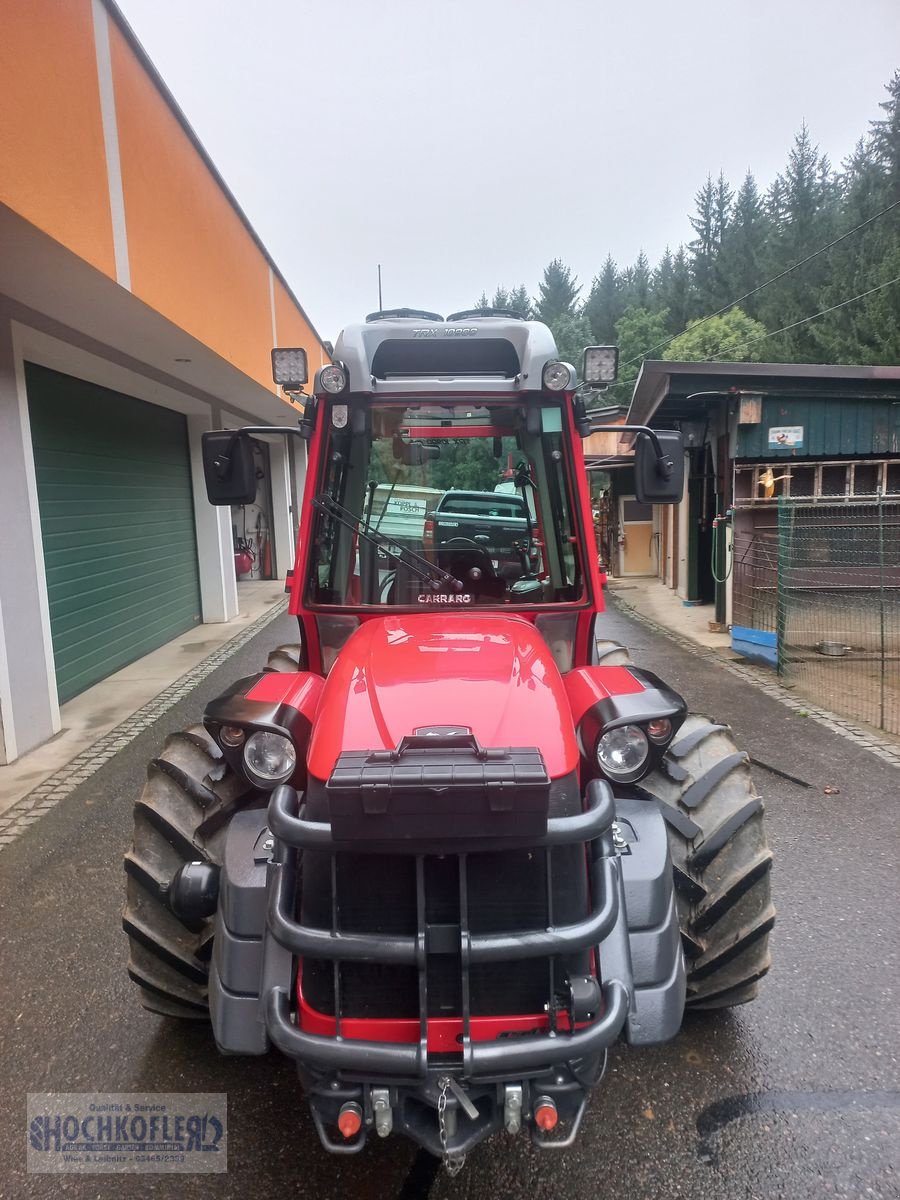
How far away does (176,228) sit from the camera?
6805 millimetres

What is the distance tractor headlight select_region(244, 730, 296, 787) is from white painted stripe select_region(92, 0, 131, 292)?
456 centimetres

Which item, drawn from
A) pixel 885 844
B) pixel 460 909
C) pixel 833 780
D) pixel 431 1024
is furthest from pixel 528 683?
pixel 833 780

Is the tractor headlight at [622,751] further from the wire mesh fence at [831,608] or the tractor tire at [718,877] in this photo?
the wire mesh fence at [831,608]

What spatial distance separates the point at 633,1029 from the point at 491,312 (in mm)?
3402

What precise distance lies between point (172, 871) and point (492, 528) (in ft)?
5.99

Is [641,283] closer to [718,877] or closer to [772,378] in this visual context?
[772,378]

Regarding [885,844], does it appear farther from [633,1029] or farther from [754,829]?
[633,1029]

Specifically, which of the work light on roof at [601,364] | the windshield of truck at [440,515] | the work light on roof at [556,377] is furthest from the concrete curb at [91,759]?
the work light on roof at [601,364]

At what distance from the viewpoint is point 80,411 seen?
26.9 ft

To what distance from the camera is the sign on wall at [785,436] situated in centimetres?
1004

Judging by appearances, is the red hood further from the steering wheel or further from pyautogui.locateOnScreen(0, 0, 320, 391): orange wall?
pyautogui.locateOnScreen(0, 0, 320, 391): orange wall

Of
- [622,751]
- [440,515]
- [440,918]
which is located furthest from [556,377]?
[440,918]

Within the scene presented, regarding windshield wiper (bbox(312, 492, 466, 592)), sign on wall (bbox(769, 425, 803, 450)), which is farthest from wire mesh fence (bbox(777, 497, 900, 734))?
windshield wiper (bbox(312, 492, 466, 592))

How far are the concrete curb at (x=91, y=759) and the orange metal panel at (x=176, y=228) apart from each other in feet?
11.9
